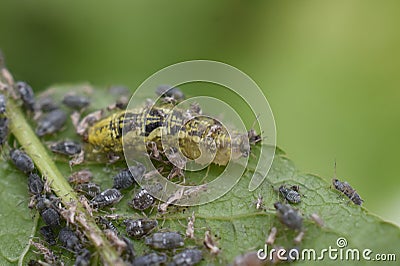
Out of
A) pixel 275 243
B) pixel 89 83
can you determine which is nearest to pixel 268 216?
pixel 275 243

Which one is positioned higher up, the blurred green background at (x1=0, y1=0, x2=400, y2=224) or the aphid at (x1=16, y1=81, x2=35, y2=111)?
the blurred green background at (x1=0, y1=0, x2=400, y2=224)

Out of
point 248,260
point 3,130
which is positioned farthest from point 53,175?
point 248,260

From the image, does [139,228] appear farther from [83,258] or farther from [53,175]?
[53,175]

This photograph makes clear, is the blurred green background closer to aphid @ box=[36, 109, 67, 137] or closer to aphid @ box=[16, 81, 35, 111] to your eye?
aphid @ box=[16, 81, 35, 111]

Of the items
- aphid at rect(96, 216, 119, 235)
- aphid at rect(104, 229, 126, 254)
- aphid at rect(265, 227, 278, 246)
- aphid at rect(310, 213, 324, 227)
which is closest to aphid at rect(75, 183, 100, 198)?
Result: aphid at rect(96, 216, 119, 235)

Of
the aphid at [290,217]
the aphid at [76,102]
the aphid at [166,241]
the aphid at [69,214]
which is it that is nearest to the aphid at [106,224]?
the aphid at [69,214]

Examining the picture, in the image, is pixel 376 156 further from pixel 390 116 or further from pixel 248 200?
pixel 248 200

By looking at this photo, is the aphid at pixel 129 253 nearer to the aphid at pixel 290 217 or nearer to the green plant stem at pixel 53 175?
the green plant stem at pixel 53 175
